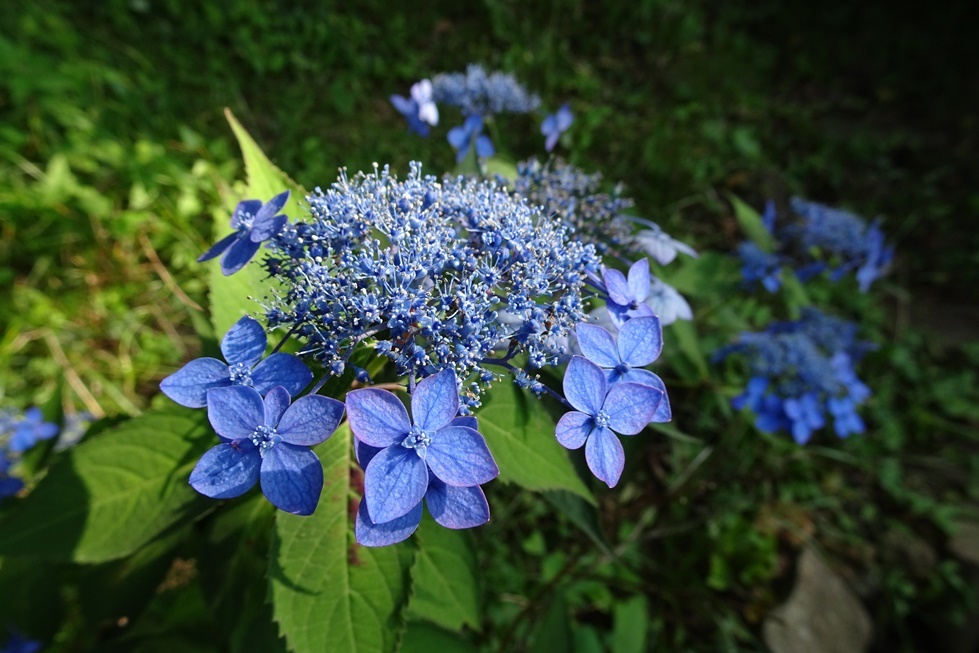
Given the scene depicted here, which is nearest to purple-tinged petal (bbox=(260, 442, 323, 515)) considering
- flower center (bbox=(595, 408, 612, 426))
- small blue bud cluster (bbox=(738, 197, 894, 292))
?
flower center (bbox=(595, 408, 612, 426))

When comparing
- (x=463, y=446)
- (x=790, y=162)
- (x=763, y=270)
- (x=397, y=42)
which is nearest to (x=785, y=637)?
(x=763, y=270)

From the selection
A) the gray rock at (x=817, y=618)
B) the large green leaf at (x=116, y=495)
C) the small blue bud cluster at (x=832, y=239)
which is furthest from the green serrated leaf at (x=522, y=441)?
the gray rock at (x=817, y=618)

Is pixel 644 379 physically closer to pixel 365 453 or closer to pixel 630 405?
pixel 630 405

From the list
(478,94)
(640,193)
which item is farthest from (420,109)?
(640,193)

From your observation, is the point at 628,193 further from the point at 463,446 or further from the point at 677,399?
the point at 463,446

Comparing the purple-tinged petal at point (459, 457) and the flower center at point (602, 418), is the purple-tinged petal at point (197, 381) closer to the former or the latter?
the purple-tinged petal at point (459, 457)
